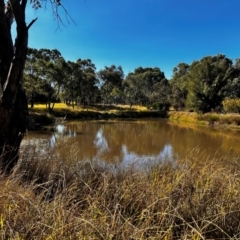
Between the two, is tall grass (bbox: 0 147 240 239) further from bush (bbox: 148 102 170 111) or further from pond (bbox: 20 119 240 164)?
bush (bbox: 148 102 170 111)

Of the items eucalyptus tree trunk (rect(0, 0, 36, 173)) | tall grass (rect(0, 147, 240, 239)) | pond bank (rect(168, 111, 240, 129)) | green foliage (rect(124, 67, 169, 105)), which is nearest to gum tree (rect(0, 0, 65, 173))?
eucalyptus tree trunk (rect(0, 0, 36, 173))

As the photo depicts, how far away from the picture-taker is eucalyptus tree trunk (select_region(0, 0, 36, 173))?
3201mm

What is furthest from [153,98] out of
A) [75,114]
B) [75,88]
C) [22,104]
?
[22,104]

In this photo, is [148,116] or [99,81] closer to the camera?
[148,116]

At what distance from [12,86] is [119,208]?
2000 mm

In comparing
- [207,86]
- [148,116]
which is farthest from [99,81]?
[207,86]

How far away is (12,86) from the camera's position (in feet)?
10.6

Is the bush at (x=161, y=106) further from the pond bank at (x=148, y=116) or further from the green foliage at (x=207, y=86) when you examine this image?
the green foliage at (x=207, y=86)

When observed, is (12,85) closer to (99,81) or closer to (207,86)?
(207,86)

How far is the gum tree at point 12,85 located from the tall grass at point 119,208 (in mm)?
272

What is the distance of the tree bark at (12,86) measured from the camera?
3.20 metres

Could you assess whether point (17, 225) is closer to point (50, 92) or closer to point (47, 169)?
point (47, 169)

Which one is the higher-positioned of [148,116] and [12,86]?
[12,86]

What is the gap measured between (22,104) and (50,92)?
1133 inches
